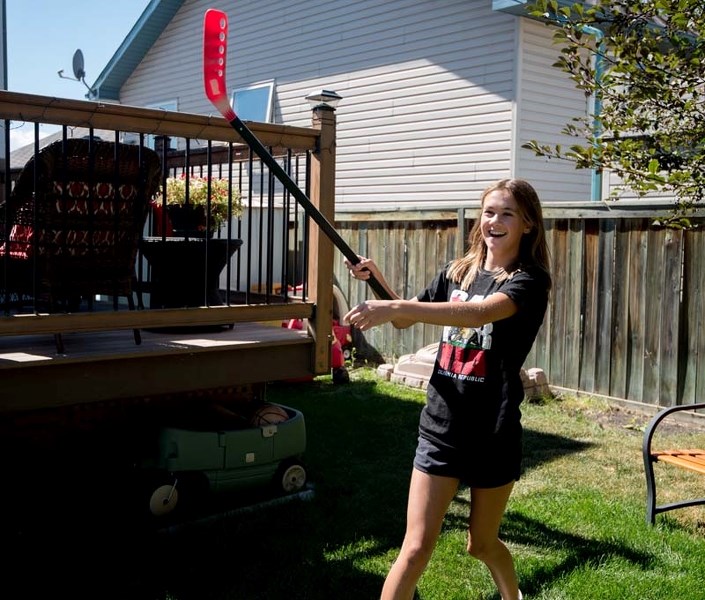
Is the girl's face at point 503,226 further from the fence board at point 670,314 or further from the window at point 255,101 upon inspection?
the window at point 255,101

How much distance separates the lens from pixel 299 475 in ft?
15.5

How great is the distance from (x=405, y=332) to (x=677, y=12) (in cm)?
624

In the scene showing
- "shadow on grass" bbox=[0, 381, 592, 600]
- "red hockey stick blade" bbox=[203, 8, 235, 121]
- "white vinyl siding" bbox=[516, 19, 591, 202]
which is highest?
"white vinyl siding" bbox=[516, 19, 591, 202]

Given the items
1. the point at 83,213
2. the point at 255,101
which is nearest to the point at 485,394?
the point at 83,213

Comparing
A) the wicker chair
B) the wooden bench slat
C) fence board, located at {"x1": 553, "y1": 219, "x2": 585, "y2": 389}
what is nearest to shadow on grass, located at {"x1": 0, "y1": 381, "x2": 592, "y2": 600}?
the wooden bench slat

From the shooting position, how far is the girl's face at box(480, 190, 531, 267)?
2.77 m

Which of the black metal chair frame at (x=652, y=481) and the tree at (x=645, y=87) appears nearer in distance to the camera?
the tree at (x=645, y=87)

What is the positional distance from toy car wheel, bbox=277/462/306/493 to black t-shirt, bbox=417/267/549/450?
2.03 meters

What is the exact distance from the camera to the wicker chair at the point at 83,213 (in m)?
3.94

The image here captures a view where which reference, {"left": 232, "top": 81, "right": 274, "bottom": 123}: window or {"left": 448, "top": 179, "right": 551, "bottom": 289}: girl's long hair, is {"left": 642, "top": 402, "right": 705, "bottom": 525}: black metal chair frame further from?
{"left": 232, "top": 81, "right": 274, "bottom": 123}: window

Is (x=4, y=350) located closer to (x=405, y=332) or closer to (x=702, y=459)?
(x=702, y=459)

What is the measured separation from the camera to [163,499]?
420 centimetres

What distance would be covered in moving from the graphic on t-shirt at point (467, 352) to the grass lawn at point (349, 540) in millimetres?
1201

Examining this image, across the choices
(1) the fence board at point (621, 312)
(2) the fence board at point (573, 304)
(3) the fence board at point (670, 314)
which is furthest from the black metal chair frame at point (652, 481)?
(2) the fence board at point (573, 304)
